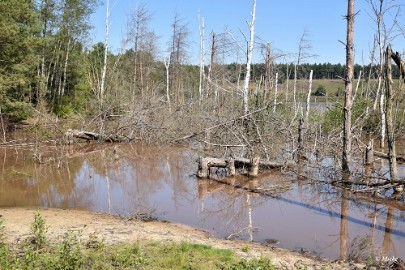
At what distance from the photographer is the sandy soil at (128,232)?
A: 643 cm

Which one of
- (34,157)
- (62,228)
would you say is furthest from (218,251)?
(34,157)

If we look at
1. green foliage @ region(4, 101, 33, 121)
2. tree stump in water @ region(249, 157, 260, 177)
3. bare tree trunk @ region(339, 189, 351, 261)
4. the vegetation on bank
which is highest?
green foliage @ region(4, 101, 33, 121)

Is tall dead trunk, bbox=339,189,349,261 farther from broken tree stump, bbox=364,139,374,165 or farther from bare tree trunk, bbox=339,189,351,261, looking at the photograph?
broken tree stump, bbox=364,139,374,165

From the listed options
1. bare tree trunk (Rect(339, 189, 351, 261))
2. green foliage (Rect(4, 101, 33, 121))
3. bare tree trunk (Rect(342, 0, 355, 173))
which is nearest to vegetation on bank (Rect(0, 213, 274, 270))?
bare tree trunk (Rect(339, 189, 351, 261))

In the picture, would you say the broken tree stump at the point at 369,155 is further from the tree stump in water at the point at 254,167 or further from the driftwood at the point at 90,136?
the driftwood at the point at 90,136

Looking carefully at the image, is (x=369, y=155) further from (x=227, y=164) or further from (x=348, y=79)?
(x=227, y=164)

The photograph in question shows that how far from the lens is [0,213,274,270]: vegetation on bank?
216 inches

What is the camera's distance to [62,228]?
7719mm

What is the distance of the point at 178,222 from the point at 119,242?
2.24m

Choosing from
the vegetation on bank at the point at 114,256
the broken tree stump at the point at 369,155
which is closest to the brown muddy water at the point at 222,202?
the vegetation on bank at the point at 114,256

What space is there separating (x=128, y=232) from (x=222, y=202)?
3503 mm

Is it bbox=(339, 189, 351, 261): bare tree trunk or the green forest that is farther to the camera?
the green forest

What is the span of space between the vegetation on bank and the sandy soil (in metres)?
0.34

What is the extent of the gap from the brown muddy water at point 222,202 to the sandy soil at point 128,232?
0.52 meters
